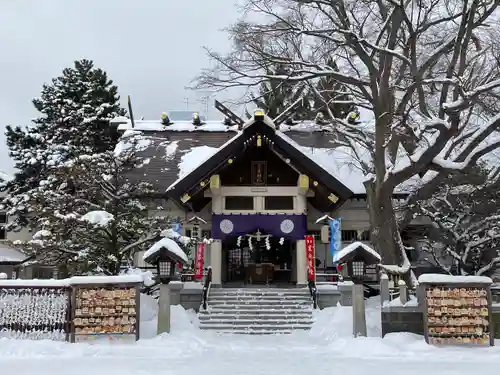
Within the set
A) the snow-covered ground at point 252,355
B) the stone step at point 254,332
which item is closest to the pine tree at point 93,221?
the snow-covered ground at point 252,355

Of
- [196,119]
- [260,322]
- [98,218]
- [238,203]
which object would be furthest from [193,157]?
[260,322]

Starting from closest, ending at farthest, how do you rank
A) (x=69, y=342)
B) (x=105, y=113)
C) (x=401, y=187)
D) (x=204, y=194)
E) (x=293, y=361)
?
(x=293, y=361) → (x=69, y=342) → (x=204, y=194) → (x=401, y=187) → (x=105, y=113)

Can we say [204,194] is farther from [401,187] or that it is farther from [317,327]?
[401,187]

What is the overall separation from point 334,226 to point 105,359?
9.44 metres

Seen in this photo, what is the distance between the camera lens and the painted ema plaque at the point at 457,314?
1151cm

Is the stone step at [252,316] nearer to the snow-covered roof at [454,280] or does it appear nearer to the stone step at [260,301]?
the stone step at [260,301]

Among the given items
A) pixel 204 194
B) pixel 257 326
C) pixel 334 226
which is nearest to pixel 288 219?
pixel 334 226

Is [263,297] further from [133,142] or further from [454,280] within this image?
[133,142]

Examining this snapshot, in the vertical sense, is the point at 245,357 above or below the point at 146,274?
below

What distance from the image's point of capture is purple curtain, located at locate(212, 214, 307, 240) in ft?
56.3

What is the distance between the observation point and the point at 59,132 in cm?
2459

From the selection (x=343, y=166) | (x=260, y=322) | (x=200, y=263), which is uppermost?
(x=343, y=166)

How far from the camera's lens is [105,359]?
10.0m

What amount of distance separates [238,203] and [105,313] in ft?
23.3
